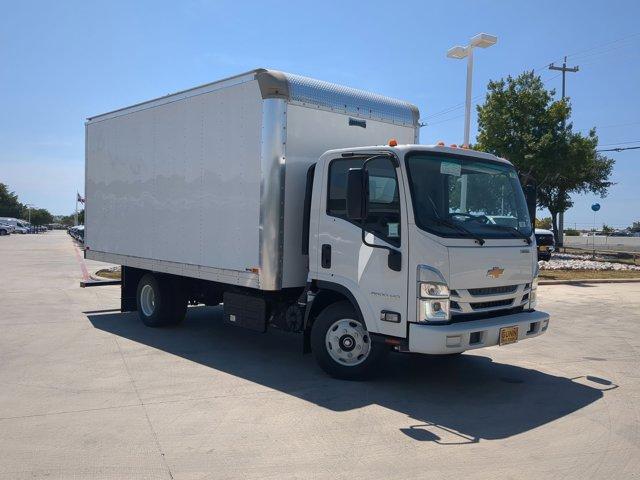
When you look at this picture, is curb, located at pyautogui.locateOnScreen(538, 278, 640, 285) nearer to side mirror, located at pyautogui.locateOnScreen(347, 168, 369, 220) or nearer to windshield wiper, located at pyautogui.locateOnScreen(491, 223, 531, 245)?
windshield wiper, located at pyautogui.locateOnScreen(491, 223, 531, 245)

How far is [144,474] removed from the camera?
4.13 m

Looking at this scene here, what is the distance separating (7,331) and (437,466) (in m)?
7.72

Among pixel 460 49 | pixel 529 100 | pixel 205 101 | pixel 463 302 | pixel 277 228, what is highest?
pixel 529 100

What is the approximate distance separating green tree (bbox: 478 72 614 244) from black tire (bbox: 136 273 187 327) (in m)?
22.2

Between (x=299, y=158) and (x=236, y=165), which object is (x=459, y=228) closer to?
(x=299, y=158)

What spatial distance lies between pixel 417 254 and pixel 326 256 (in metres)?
1.26

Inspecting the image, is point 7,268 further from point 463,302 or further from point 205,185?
point 463,302

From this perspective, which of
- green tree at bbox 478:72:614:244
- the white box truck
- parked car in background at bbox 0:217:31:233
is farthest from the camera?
parked car in background at bbox 0:217:31:233

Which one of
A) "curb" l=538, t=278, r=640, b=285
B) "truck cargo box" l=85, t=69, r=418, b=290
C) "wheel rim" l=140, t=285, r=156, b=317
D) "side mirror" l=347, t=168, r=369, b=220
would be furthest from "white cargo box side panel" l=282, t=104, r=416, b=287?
"curb" l=538, t=278, r=640, b=285

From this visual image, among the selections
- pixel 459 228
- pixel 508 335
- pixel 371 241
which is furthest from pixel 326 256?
pixel 508 335

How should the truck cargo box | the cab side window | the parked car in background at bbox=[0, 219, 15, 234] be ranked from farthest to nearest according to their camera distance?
1. the parked car in background at bbox=[0, 219, 15, 234]
2. the truck cargo box
3. the cab side window

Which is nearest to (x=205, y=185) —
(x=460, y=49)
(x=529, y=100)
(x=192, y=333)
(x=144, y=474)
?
(x=192, y=333)

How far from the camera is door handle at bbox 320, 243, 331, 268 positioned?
6.56m

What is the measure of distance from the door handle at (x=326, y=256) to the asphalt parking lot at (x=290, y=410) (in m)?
1.35
